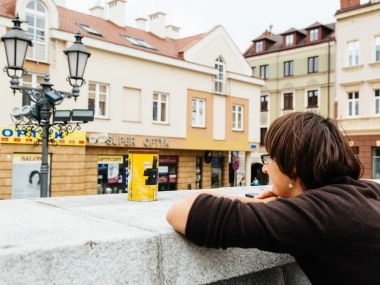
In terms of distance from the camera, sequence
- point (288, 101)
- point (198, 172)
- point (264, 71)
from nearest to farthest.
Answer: point (198, 172)
point (288, 101)
point (264, 71)

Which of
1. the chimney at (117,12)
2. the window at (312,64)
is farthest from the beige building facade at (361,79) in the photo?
the chimney at (117,12)

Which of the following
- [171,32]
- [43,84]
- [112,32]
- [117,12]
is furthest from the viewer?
[171,32]

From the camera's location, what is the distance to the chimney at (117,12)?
75.7ft

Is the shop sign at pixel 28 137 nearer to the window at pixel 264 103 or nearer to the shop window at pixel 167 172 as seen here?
the shop window at pixel 167 172

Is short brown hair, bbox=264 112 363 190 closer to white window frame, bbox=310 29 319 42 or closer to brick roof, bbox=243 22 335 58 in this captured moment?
brick roof, bbox=243 22 335 58

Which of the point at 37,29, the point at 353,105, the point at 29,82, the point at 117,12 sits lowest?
the point at 29,82

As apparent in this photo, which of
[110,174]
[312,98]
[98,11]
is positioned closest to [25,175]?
[110,174]

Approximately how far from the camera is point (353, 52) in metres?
25.5

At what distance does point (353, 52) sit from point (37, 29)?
1763cm

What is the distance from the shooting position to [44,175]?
8625 mm

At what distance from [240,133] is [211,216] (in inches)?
959

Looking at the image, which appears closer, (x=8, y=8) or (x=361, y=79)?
(x=8, y=8)

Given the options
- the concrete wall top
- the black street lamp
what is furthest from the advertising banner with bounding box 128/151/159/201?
the black street lamp

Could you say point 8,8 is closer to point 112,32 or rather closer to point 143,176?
point 112,32
